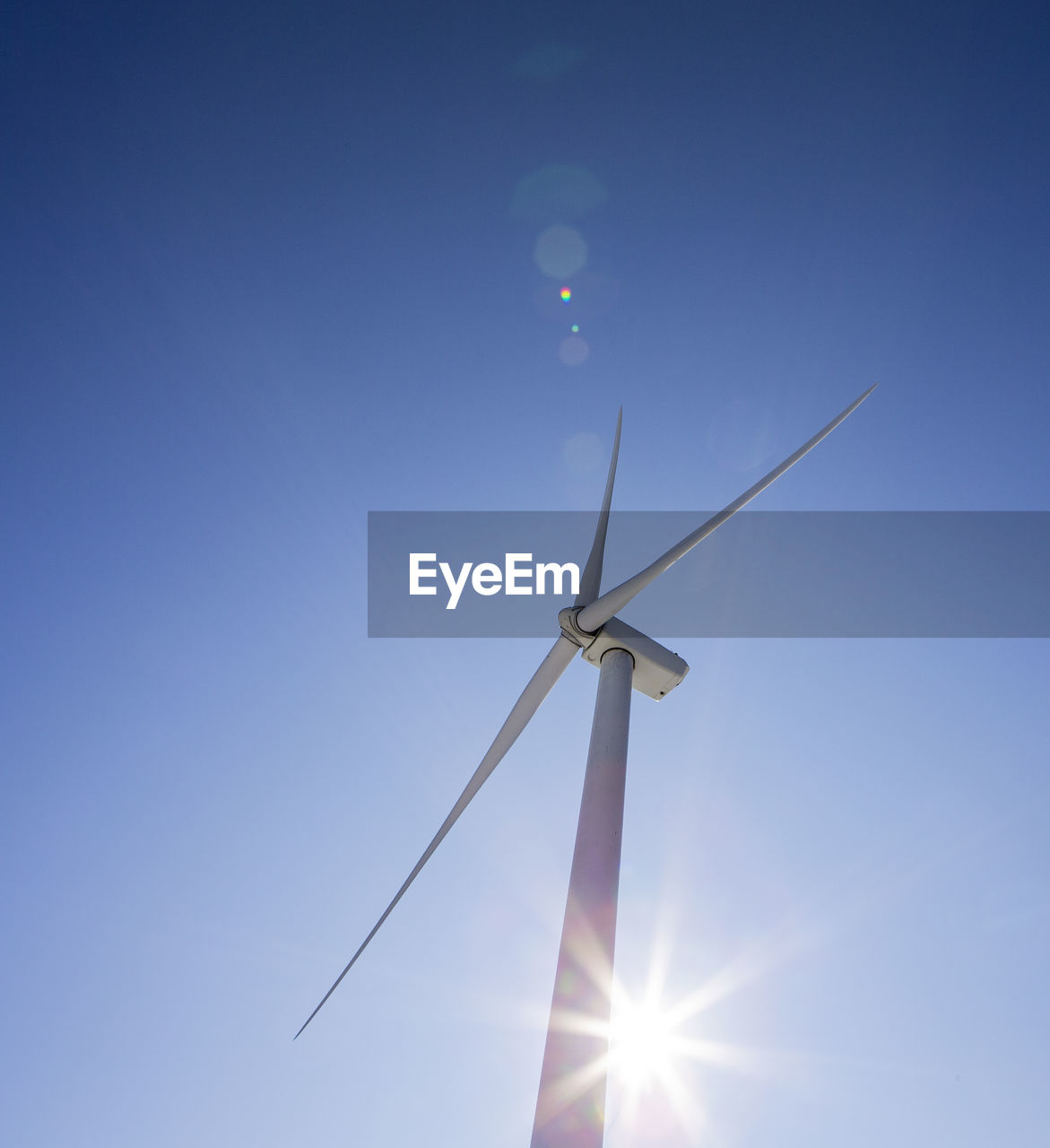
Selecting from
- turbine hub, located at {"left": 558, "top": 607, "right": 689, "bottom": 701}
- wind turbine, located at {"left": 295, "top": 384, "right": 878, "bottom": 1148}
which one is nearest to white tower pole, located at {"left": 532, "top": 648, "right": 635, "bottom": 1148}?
wind turbine, located at {"left": 295, "top": 384, "right": 878, "bottom": 1148}

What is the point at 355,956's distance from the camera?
50.6 ft

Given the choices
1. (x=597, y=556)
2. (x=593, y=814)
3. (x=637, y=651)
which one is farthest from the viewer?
(x=597, y=556)

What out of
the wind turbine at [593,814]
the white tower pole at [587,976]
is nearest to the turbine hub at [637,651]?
the wind turbine at [593,814]

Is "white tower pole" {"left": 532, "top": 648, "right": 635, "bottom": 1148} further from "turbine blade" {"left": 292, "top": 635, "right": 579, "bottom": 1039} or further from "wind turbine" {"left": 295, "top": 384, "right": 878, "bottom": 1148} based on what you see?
Result: "turbine blade" {"left": 292, "top": 635, "right": 579, "bottom": 1039}

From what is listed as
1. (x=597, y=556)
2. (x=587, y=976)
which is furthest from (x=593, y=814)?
(x=597, y=556)

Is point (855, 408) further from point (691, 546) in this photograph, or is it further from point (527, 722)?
point (527, 722)

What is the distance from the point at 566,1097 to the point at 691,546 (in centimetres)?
1118

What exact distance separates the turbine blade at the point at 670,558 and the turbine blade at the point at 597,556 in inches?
18.0

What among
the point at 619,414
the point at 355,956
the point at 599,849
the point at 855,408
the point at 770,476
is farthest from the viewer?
the point at 619,414

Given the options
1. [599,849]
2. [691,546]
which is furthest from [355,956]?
[691,546]

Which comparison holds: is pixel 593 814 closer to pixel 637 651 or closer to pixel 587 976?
pixel 587 976

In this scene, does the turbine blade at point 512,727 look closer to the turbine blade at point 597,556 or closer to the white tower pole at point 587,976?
the turbine blade at point 597,556

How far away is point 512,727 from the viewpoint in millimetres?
16562

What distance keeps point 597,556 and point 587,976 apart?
35.0 feet
